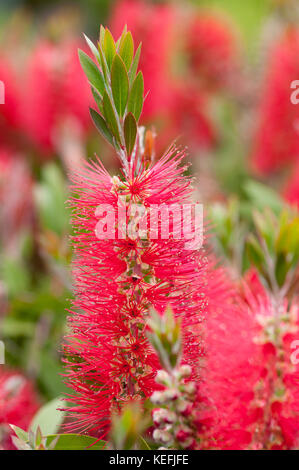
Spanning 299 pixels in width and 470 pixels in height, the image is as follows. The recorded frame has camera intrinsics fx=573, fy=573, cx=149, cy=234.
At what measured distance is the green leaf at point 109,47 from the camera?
1.26 ft

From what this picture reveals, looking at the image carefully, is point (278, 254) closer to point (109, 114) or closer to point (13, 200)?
point (109, 114)

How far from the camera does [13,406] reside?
2.14ft

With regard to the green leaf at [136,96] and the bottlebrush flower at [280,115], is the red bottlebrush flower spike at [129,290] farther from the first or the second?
the bottlebrush flower at [280,115]

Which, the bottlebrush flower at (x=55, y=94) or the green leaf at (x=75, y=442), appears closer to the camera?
the green leaf at (x=75, y=442)

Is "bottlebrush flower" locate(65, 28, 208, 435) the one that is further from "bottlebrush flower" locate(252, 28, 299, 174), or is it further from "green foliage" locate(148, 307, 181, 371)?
"bottlebrush flower" locate(252, 28, 299, 174)

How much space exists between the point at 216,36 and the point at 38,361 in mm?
974

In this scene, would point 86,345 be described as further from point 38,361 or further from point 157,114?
point 157,114

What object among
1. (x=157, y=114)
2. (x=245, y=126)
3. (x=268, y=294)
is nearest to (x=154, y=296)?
(x=268, y=294)

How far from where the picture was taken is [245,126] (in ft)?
4.81

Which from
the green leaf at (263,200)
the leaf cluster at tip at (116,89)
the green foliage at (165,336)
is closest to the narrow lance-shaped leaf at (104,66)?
the leaf cluster at tip at (116,89)

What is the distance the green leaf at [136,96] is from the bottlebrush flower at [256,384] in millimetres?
191

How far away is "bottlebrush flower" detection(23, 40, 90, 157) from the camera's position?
1223 mm
